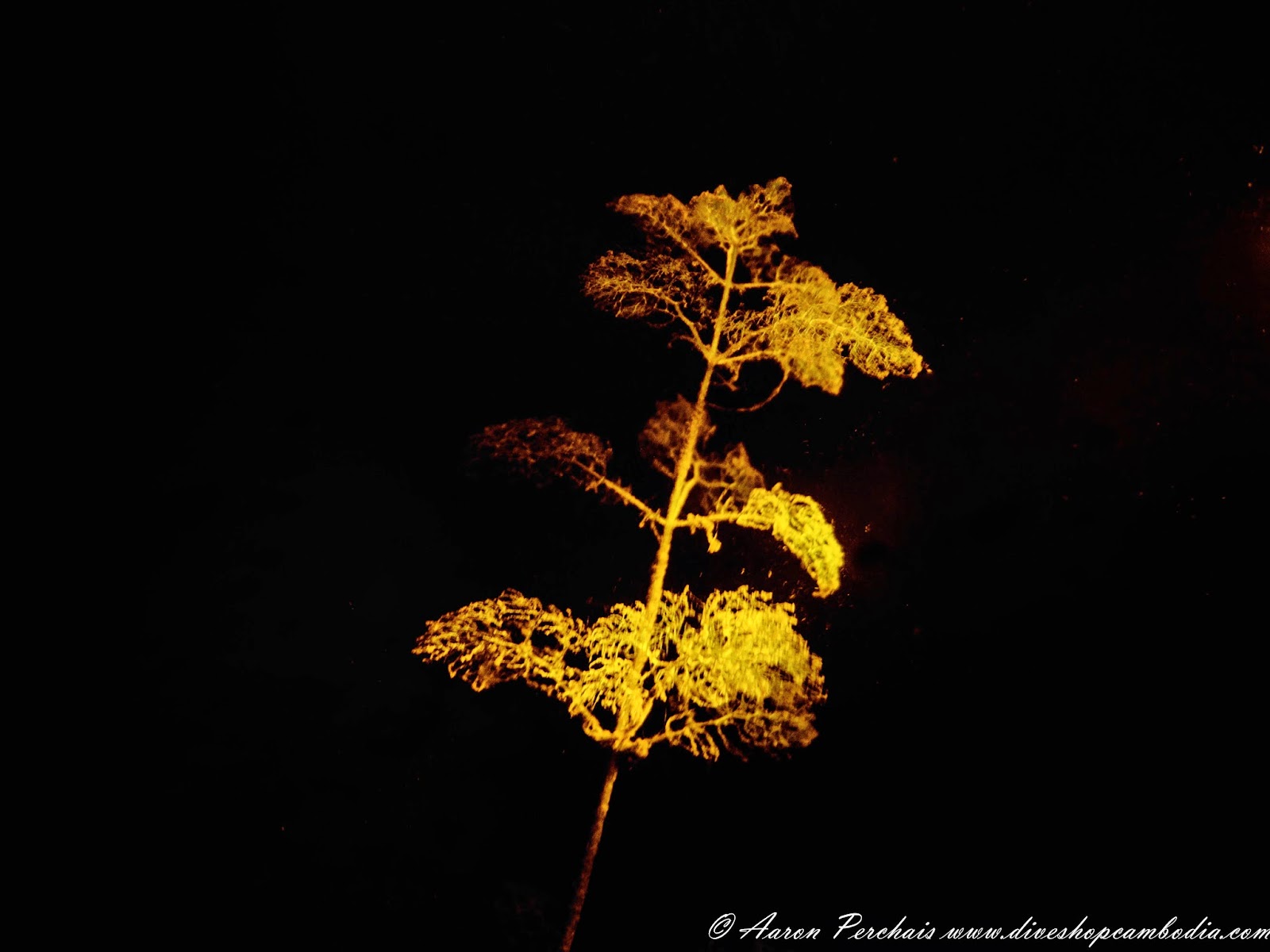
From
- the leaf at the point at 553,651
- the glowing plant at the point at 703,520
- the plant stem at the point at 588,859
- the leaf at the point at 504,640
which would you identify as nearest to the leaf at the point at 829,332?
the glowing plant at the point at 703,520

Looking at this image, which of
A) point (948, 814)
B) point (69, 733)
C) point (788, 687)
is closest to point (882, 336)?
point (788, 687)

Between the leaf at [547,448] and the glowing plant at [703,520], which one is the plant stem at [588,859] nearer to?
the glowing plant at [703,520]

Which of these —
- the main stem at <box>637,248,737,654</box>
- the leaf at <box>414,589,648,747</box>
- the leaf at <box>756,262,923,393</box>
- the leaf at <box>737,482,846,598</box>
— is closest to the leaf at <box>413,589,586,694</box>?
the leaf at <box>414,589,648,747</box>

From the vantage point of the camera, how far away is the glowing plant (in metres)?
5.21

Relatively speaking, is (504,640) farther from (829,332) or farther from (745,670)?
(829,332)

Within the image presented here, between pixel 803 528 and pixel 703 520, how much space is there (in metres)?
0.84

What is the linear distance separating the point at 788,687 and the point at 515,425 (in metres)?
2.60

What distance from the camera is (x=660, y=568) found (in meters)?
5.71

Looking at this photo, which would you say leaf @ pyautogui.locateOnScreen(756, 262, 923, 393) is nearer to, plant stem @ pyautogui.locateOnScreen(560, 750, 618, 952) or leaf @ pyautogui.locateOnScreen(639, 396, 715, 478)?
leaf @ pyautogui.locateOnScreen(639, 396, 715, 478)

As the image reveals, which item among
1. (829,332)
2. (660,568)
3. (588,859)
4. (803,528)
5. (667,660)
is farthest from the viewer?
(660,568)

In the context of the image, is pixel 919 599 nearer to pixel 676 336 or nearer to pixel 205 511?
pixel 676 336

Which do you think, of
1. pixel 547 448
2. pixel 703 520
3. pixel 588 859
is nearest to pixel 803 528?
pixel 703 520

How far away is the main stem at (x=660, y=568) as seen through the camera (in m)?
5.38

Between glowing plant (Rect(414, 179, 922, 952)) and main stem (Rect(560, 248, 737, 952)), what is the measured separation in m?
0.02
